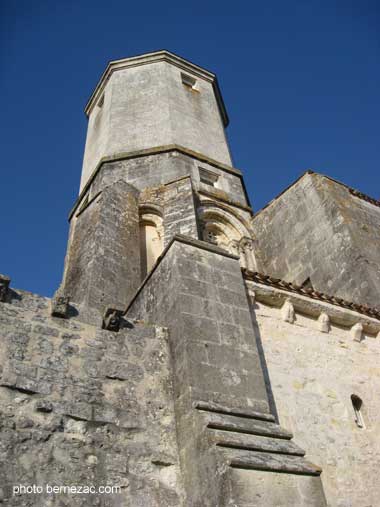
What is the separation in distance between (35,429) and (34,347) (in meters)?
0.72

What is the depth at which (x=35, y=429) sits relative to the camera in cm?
376

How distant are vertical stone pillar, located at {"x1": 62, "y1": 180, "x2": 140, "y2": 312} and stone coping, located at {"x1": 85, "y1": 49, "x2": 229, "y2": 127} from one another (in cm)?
591

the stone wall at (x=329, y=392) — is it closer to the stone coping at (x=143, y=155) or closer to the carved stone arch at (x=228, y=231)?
the carved stone arch at (x=228, y=231)

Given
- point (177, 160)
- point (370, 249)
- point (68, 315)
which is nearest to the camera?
point (68, 315)

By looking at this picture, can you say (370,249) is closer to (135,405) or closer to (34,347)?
(135,405)

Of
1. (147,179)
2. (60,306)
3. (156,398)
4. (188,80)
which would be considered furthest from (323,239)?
(188,80)

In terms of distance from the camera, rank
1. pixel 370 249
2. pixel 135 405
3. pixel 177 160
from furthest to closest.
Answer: pixel 177 160 < pixel 370 249 < pixel 135 405

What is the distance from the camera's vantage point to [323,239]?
9094 mm

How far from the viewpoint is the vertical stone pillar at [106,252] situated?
7.48 meters

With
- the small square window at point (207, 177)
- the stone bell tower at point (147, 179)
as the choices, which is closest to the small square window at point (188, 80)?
the stone bell tower at point (147, 179)

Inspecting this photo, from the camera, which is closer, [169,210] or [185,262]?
[185,262]

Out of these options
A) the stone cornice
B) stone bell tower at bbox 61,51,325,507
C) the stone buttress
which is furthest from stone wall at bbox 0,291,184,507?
the stone cornice

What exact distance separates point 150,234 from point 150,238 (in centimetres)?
9

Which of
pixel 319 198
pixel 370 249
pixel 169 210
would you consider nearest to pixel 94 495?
pixel 169 210
